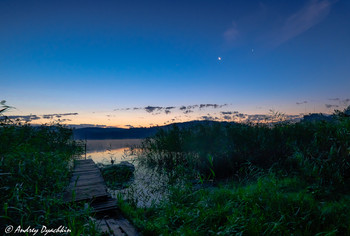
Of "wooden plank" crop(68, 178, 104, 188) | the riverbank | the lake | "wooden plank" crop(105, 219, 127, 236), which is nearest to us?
the riverbank

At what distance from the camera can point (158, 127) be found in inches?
473

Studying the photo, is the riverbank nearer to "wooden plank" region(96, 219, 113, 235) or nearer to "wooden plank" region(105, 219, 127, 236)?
"wooden plank" region(96, 219, 113, 235)

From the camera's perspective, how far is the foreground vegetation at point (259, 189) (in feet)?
11.3

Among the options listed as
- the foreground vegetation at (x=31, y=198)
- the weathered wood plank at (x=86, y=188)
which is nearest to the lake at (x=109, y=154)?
the weathered wood plank at (x=86, y=188)

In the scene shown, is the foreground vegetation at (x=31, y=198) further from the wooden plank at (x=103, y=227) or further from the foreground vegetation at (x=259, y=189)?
the foreground vegetation at (x=259, y=189)

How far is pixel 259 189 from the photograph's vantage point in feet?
15.3

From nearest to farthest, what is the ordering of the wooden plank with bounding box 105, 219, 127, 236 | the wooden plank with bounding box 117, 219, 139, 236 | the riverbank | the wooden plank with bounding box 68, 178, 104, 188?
the riverbank, the wooden plank with bounding box 105, 219, 127, 236, the wooden plank with bounding box 117, 219, 139, 236, the wooden plank with bounding box 68, 178, 104, 188

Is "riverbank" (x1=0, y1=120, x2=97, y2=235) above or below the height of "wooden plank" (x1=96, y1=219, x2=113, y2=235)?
above

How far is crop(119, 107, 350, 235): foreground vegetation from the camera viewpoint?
3457 mm

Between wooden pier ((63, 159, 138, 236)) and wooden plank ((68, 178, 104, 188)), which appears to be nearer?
wooden pier ((63, 159, 138, 236))

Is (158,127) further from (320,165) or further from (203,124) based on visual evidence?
(320,165)

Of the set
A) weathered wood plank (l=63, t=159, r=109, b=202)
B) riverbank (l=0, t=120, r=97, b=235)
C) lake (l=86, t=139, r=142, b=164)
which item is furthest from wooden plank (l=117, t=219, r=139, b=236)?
lake (l=86, t=139, r=142, b=164)

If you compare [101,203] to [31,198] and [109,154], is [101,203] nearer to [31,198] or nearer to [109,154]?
[31,198]

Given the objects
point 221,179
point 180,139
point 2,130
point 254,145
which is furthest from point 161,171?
point 2,130
